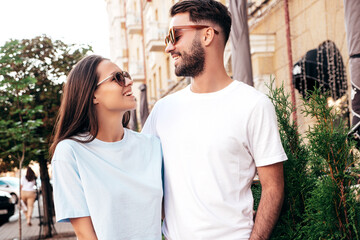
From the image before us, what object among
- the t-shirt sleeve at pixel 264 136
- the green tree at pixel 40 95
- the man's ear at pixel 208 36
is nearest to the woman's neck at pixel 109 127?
the man's ear at pixel 208 36

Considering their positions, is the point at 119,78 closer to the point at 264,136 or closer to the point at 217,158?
the point at 217,158

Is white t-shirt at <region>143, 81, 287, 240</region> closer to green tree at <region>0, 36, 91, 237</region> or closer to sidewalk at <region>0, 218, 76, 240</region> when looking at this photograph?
green tree at <region>0, 36, 91, 237</region>

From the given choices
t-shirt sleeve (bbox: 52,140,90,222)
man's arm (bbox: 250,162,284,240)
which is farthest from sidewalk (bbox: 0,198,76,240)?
man's arm (bbox: 250,162,284,240)

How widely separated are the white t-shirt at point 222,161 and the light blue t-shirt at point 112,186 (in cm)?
13

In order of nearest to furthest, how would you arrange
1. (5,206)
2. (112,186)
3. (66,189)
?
1. (66,189)
2. (112,186)
3. (5,206)

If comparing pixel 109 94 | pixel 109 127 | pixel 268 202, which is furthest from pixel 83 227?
pixel 268 202

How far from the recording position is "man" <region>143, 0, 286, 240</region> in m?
2.16

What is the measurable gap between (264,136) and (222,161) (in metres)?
0.23

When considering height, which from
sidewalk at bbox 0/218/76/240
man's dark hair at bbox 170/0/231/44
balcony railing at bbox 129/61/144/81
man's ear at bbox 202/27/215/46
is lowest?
sidewalk at bbox 0/218/76/240

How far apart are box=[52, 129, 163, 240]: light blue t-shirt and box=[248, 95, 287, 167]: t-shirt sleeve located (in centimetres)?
55

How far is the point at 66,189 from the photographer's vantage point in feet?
6.98

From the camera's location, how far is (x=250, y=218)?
2236mm

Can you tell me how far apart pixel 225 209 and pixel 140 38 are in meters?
29.7

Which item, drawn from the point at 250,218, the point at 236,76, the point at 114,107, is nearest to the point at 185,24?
the point at 114,107
